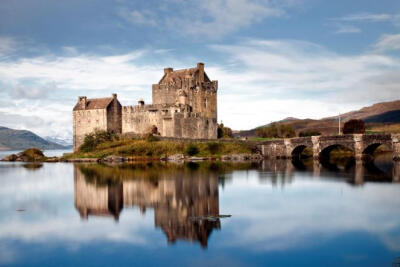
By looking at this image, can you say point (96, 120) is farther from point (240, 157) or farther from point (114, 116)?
point (240, 157)

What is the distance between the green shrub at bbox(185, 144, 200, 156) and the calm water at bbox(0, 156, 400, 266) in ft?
80.9

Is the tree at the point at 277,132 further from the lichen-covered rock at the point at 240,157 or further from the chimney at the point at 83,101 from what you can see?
the chimney at the point at 83,101

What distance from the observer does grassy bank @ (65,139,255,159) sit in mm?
59719

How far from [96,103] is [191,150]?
16645mm

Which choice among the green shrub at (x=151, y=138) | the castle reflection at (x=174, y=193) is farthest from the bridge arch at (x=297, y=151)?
the castle reflection at (x=174, y=193)

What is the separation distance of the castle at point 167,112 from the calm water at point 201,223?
1113 inches

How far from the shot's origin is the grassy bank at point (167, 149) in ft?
196

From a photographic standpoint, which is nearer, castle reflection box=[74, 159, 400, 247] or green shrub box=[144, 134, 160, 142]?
castle reflection box=[74, 159, 400, 247]

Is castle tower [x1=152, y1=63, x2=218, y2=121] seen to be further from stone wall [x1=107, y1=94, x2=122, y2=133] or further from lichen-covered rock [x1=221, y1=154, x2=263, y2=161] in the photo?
lichen-covered rock [x1=221, y1=154, x2=263, y2=161]

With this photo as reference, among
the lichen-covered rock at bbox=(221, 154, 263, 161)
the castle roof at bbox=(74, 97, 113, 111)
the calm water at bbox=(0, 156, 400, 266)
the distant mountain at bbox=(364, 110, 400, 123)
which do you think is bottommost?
the calm water at bbox=(0, 156, 400, 266)

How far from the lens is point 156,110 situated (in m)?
64.0

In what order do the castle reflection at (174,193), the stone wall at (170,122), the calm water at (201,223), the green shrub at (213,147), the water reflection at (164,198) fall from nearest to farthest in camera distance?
the calm water at (201,223)
the water reflection at (164,198)
the castle reflection at (174,193)
the green shrub at (213,147)
the stone wall at (170,122)

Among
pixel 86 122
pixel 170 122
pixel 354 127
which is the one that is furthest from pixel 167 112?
pixel 354 127

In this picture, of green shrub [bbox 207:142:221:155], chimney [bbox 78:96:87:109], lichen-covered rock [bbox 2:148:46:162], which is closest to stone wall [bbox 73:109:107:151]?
chimney [bbox 78:96:87:109]
